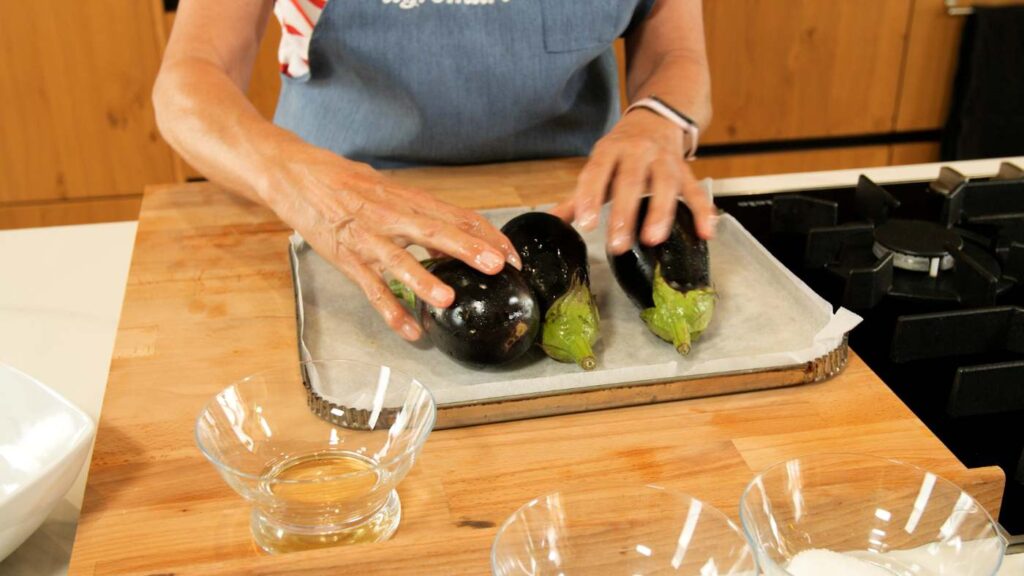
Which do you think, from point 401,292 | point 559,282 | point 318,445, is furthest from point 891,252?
point 318,445

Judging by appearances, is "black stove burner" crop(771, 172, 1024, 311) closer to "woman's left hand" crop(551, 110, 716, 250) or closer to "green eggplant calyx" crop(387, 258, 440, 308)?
"woman's left hand" crop(551, 110, 716, 250)

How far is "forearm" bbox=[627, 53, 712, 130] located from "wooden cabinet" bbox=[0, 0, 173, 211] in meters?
1.33

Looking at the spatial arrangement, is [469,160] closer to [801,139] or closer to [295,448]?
[295,448]

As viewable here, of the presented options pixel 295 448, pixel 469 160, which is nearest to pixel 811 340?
pixel 295 448

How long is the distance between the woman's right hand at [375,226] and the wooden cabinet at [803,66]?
1.68m

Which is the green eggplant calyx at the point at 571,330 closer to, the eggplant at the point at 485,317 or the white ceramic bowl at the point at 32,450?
the eggplant at the point at 485,317

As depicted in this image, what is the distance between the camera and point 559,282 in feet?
2.95

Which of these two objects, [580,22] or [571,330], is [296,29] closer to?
[580,22]

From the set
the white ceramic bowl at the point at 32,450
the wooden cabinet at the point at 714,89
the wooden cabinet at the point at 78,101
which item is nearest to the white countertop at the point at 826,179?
the white ceramic bowl at the point at 32,450

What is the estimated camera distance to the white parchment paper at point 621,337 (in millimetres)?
858

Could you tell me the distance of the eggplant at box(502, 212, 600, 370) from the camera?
0.87 metres

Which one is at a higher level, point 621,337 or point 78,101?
point 621,337

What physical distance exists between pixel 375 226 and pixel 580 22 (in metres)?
0.51

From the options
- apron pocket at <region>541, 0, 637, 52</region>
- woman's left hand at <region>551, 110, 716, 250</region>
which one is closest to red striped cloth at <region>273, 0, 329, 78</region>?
apron pocket at <region>541, 0, 637, 52</region>
